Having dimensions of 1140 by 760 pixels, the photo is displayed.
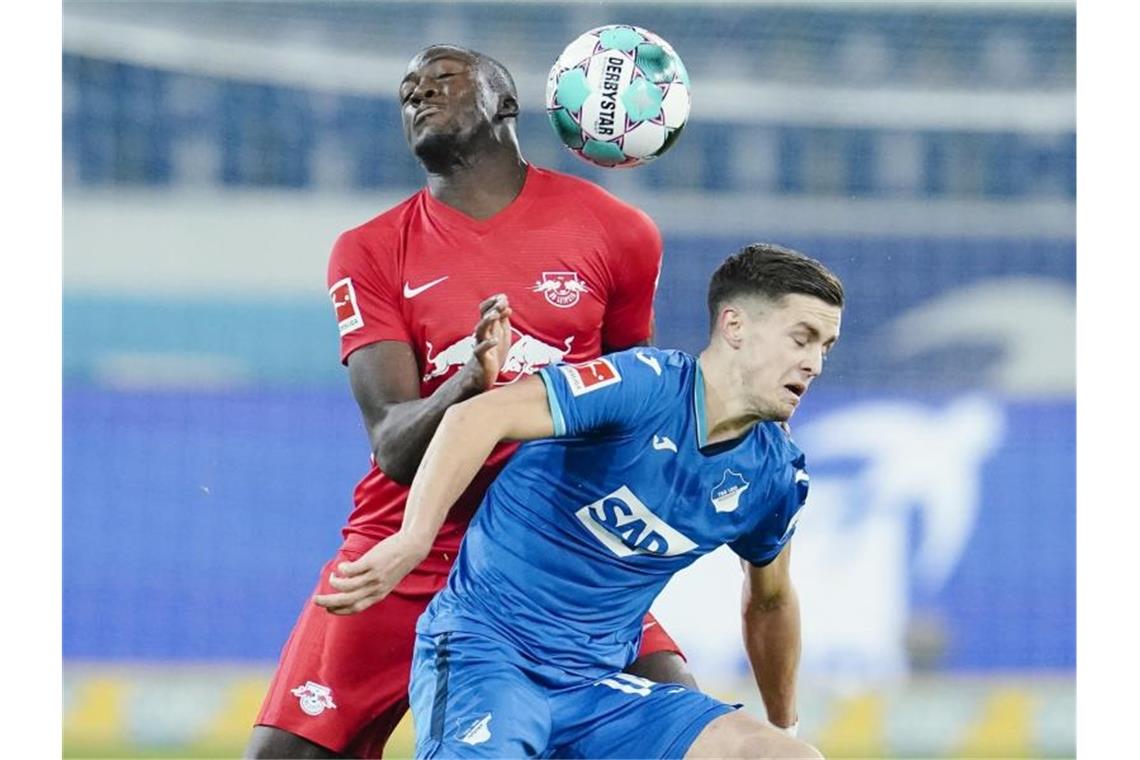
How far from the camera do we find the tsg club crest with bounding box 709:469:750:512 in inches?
126

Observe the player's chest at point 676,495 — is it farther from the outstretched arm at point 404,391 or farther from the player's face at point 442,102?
the player's face at point 442,102

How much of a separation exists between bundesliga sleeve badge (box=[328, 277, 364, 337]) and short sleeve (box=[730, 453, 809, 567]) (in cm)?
102

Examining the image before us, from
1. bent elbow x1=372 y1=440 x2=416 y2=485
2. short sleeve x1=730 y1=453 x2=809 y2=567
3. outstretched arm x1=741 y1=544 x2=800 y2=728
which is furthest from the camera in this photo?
outstretched arm x1=741 y1=544 x2=800 y2=728

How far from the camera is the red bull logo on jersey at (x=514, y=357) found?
3.63 m

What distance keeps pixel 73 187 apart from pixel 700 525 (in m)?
5.25

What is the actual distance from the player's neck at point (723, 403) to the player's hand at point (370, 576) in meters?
0.72

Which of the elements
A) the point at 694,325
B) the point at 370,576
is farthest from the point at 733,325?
the point at 694,325

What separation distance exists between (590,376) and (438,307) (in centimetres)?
70

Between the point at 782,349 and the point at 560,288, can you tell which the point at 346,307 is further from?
the point at 782,349

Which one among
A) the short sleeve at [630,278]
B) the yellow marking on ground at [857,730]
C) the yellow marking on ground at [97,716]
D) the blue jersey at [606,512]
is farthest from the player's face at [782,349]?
the yellow marking on ground at [97,716]

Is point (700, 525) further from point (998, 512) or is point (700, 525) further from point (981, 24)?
point (981, 24)

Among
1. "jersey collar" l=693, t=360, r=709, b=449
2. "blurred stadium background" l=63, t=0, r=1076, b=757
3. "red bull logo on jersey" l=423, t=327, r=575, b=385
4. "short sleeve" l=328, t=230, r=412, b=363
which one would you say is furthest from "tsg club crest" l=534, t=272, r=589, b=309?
"blurred stadium background" l=63, t=0, r=1076, b=757

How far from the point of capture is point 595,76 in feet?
12.3

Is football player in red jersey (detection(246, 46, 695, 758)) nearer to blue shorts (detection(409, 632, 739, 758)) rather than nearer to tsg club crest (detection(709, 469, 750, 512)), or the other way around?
blue shorts (detection(409, 632, 739, 758))
